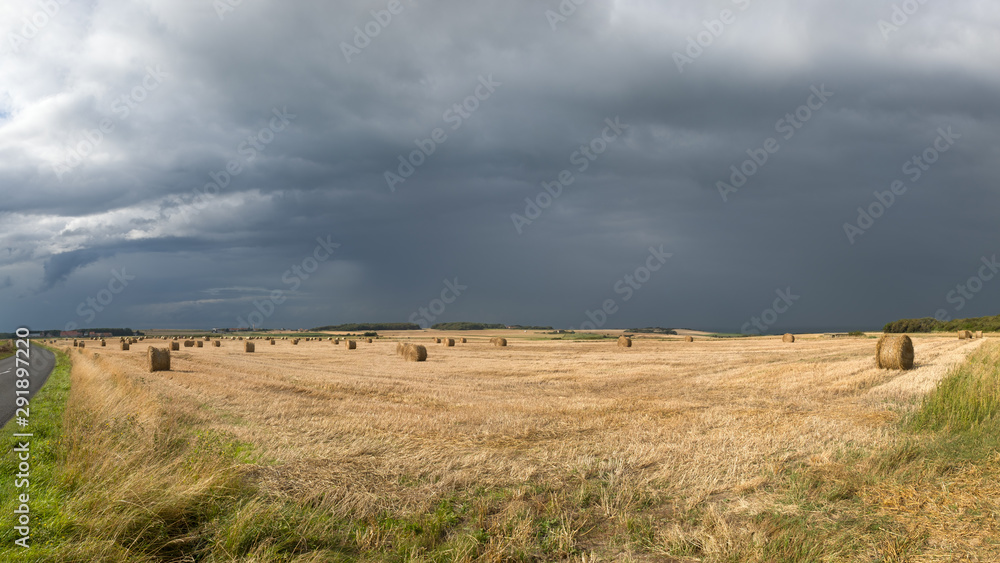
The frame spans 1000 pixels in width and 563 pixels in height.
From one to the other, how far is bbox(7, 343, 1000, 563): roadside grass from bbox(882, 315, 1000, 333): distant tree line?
90.7 metres

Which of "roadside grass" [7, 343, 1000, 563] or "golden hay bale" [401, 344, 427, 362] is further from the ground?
"roadside grass" [7, 343, 1000, 563]

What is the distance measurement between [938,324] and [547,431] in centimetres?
9757

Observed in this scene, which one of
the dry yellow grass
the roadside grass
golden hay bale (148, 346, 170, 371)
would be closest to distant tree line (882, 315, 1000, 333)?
the dry yellow grass

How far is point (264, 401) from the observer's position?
15086mm

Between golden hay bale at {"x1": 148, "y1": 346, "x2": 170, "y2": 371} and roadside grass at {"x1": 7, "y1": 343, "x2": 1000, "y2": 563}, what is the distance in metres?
22.7

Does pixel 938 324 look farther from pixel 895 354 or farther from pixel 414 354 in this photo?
pixel 414 354

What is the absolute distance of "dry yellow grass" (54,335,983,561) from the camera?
7.25m

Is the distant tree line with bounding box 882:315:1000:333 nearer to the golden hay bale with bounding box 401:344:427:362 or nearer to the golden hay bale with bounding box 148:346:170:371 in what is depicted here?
the golden hay bale with bounding box 401:344:427:362

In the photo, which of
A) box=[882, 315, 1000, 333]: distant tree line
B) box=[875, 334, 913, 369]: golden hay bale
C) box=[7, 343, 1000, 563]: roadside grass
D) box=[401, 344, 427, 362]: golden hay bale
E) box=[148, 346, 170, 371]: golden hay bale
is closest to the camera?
box=[7, 343, 1000, 563]: roadside grass

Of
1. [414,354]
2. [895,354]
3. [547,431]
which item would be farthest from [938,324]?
[547,431]

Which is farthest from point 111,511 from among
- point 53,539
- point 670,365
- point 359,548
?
point 670,365

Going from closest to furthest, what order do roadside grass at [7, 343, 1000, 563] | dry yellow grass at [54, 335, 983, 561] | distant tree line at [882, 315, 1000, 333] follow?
1. roadside grass at [7, 343, 1000, 563]
2. dry yellow grass at [54, 335, 983, 561]
3. distant tree line at [882, 315, 1000, 333]

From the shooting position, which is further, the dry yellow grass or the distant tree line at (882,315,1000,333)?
the distant tree line at (882,315,1000,333)

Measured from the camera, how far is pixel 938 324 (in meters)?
83.3
